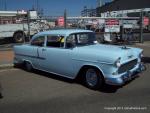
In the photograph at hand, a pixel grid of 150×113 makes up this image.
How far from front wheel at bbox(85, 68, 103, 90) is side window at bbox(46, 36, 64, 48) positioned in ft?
4.22

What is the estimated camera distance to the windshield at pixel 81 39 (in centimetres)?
798

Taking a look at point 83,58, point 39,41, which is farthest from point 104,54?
point 39,41

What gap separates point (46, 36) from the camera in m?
8.72

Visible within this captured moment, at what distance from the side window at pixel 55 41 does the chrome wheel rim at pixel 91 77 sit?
4.19 feet

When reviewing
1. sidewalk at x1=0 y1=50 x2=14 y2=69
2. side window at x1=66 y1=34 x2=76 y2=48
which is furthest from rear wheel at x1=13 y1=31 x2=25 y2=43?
side window at x1=66 y1=34 x2=76 y2=48

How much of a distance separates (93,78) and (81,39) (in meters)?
1.44

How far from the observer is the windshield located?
26.2 feet

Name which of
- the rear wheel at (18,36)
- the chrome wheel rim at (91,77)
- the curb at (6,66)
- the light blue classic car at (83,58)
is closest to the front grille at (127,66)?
the light blue classic car at (83,58)

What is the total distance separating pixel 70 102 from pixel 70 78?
5.28 ft

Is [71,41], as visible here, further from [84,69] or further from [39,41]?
[39,41]

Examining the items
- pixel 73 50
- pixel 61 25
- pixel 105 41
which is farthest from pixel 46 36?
pixel 105 41

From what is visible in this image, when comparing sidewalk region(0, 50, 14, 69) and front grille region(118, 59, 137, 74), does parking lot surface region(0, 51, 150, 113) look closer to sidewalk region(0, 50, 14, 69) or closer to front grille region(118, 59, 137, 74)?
front grille region(118, 59, 137, 74)

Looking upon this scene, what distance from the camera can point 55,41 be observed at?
8.44 meters

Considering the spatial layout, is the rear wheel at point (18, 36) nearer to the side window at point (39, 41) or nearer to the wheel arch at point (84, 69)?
the side window at point (39, 41)
